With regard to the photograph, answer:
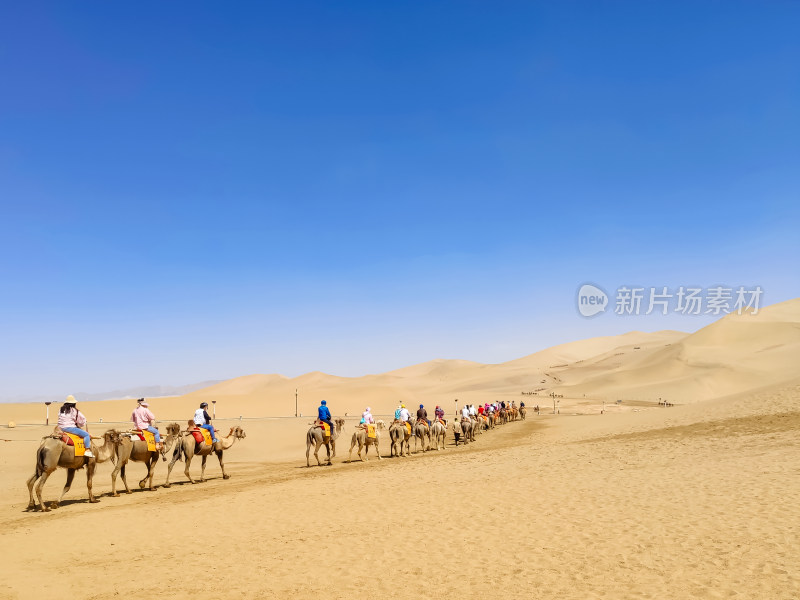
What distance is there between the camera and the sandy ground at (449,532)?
8438mm

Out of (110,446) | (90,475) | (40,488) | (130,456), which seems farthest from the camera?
(130,456)

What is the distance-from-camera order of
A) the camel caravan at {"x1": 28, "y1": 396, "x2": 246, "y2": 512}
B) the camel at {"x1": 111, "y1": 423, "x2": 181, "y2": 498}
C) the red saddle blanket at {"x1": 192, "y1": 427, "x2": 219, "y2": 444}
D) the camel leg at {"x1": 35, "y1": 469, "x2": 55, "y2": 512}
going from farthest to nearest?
the red saddle blanket at {"x1": 192, "y1": 427, "x2": 219, "y2": 444} → the camel at {"x1": 111, "y1": 423, "x2": 181, "y2": 498} → the camel caravan at {"x1": 28, "y1": 396, "x2": 246, "y2": 512} → the camel leg at {"x1": 35, "y1": 469, "x2": 55, "y2": 512}

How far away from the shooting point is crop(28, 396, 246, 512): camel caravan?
48.8ft

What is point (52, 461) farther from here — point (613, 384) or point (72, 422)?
point (613, 384)

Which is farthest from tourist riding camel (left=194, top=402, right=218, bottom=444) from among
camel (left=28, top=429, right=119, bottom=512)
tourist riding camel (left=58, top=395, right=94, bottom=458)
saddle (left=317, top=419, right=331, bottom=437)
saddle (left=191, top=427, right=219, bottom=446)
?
tourist riding camel (left=58, top=395, right=94, bottom=458)

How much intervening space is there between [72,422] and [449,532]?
10.8 metres

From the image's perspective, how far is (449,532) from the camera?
11242 millimetres

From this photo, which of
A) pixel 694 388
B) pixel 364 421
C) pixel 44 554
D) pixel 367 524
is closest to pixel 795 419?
pixel 364 421

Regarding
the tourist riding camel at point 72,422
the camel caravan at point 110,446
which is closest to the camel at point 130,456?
the camel caravan at point 110,446

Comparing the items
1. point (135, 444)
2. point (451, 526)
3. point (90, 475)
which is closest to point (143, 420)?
point (135, 444)

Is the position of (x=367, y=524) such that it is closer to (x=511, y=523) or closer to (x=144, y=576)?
(x=511, y=523)

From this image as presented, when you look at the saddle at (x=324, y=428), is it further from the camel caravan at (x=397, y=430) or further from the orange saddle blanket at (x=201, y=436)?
the orange saddle blanket at (x=201, y=436)

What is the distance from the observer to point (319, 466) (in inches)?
929

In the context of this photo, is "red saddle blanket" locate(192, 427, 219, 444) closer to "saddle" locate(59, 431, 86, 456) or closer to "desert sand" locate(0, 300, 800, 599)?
"desert sand" locate(0, 300, 800, 599)
